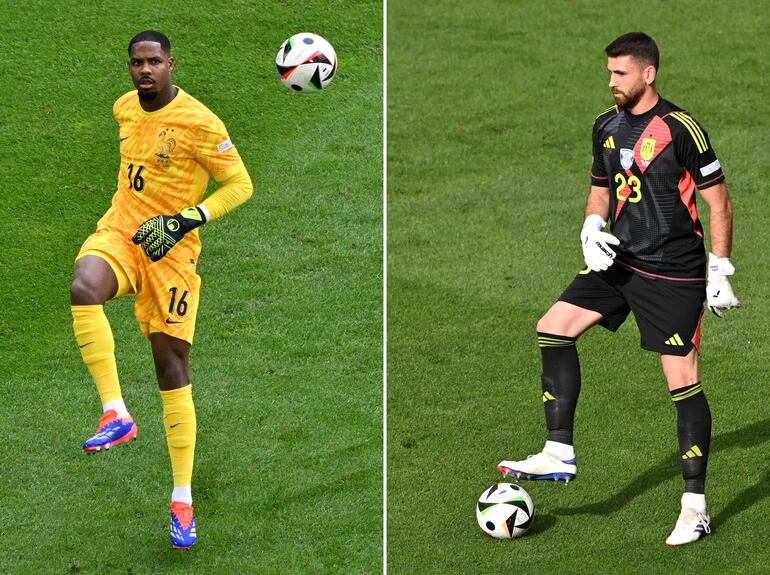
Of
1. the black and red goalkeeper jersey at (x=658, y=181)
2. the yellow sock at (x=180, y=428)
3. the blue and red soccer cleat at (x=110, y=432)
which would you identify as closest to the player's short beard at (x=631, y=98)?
the black and red goalkeeper jersey at (x=658, y=181)

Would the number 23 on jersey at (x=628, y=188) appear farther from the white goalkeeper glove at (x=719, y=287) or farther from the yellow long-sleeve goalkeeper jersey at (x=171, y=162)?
the yellow long-sleeve goalkeeper jersey at (x=171, y=162)

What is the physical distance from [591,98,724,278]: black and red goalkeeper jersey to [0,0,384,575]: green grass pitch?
2.48 metres

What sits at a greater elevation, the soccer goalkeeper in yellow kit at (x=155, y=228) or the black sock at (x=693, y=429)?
the soccer goalkeeper in yellow kit at (x=155, y=228)

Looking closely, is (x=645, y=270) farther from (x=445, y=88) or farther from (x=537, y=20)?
(x=537, y=20)

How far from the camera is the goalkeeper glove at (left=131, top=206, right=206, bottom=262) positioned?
7.85 meters

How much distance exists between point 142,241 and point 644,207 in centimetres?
279

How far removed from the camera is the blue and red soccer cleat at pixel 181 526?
845 centimetres

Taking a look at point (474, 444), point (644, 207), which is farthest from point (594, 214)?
point (474, 444)

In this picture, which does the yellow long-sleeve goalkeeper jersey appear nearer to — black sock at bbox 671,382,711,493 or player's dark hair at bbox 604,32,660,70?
player's dark hair at bbox 604,32,660,70

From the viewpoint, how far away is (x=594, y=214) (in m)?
8.61

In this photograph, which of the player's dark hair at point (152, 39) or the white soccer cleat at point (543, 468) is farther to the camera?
the white soccer cleat at point (543, 468)

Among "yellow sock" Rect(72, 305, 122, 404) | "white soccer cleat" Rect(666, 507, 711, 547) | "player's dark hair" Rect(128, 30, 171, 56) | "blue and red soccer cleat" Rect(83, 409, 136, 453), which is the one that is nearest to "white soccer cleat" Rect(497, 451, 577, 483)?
"white soccer cleat" Rect(666, 507, 711, 547)

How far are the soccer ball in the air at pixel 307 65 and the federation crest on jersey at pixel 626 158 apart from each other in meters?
2.14

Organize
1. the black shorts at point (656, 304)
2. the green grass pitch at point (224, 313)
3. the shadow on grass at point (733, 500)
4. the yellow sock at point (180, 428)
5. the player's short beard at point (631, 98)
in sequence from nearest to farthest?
the player's short beard at point (631, 98)
the black shorts at point (656, 304)
the yellow sock at point (180, 428)
the shadow on grass at point (733, 500)
the green grass pitch at point (224, 313)
